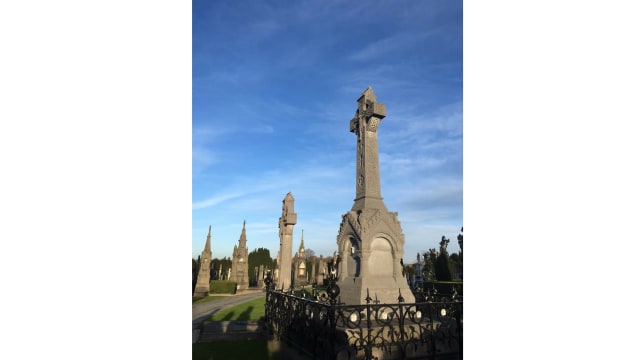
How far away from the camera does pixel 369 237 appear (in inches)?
315

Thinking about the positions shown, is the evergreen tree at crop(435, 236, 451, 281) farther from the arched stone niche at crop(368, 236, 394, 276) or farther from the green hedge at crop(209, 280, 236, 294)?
the green hedge at crop(209, 280, 236, 294)

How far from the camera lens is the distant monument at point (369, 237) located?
25.6 feet

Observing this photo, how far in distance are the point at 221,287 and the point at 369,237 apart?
20.7 meters

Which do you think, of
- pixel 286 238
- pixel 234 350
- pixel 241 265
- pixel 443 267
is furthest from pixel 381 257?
pixel 241 265

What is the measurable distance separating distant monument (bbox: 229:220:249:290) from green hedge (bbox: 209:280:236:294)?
1213 millimetres

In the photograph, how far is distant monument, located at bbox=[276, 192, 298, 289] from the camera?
52.4 feet

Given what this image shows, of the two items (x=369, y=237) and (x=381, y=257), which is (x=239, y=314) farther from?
(x=369, y=237)

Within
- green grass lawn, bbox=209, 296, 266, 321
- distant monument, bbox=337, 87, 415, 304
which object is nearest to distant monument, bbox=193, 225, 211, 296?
green grass lawn, bbox=209, 296, 266, 321

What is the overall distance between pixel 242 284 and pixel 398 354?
23266 millimetres

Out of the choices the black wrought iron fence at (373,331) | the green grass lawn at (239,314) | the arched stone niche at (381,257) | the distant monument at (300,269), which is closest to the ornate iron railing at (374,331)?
the black wrought iron fence at (373,331)
